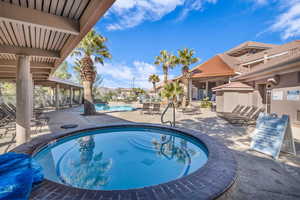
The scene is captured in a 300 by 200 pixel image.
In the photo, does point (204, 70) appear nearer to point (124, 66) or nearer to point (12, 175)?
point (12, 175)

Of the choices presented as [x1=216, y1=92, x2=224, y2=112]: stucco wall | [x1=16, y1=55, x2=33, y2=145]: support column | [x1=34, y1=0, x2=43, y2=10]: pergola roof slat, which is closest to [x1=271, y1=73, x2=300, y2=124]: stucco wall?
[x1=216, y1=92, x2=224, y2=112]: stucco wall

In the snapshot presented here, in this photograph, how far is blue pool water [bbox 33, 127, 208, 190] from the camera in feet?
10.2

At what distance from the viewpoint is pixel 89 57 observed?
1081 cm

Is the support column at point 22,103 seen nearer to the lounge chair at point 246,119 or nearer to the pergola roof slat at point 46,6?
the pergola roof slat at point 46,6

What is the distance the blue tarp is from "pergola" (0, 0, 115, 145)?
Answer: 2.55 m

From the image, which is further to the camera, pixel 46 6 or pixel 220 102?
pixel 220 102

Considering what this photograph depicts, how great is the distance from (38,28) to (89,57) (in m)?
7.83

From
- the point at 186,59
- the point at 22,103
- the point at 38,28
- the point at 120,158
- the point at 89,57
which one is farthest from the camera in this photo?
the point at 186,59

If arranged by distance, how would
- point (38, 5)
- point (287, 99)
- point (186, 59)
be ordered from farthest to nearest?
point (186, 59)
point (287, 99)
point (38, 5)

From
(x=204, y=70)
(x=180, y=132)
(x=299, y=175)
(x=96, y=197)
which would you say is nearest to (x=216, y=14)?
(x=204, y=70)

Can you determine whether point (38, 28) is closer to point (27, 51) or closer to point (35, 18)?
point (35, 18)

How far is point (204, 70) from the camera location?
1880cm

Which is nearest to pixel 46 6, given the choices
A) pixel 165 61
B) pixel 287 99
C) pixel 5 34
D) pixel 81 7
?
pixel 81 7

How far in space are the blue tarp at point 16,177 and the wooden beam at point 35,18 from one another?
8.26 ft
